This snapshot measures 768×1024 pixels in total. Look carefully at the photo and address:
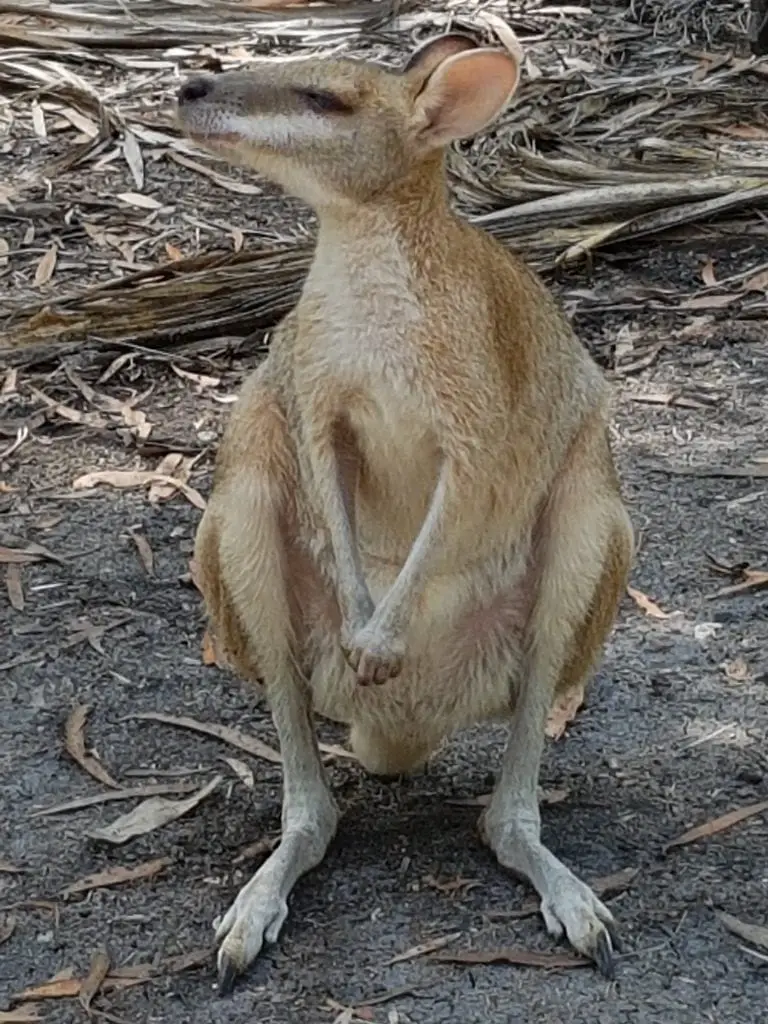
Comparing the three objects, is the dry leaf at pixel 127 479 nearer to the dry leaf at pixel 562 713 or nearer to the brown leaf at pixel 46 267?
the brown leaf at pixel 46 267

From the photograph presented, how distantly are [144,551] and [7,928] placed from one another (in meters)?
1.59

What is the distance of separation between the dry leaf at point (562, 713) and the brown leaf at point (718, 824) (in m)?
0.48

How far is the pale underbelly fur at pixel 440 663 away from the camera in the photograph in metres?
3.66

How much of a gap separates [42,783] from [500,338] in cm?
140

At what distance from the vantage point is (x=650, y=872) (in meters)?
3.67

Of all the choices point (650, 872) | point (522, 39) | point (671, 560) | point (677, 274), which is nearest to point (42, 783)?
point (650, 872)

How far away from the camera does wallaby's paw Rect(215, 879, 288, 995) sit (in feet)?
11.0

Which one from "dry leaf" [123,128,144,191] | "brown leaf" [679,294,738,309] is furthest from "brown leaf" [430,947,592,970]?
"dry leaf" [123,128,144,191]

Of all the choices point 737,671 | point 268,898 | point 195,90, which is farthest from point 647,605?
point 195,90

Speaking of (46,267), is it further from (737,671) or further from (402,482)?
(402,482)

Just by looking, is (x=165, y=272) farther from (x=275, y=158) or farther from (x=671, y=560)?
(x=275, y=158)

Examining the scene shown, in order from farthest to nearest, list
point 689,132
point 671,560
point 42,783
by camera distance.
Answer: point 689,132
point 671,560
point 42,783

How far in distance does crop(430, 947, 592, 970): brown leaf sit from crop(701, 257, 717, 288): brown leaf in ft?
11.5

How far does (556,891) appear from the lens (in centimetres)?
350
